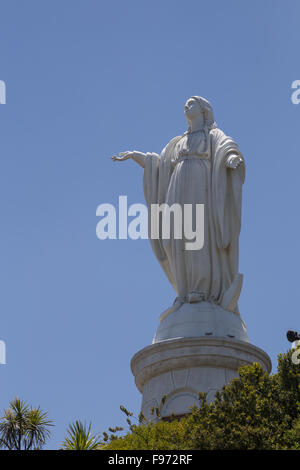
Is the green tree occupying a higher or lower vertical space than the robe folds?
lower

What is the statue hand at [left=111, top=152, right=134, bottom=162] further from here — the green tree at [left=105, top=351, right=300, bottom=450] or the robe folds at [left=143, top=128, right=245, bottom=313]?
the green tree at [left=105, top=351, right=300, bottom=450]

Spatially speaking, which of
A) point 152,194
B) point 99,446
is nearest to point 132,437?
point 99,446

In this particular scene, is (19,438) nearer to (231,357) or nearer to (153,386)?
(153,386)

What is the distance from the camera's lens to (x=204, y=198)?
2153 cm

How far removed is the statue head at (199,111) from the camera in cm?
2256

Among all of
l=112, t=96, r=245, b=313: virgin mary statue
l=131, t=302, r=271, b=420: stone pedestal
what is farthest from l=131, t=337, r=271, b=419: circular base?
l=112, t=96, r=245, b=313: virgin mary statue

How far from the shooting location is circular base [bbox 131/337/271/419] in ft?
63.1

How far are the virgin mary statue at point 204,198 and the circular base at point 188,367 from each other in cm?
139

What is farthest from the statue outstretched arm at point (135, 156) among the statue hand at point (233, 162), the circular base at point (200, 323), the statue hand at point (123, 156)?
the circular base at point (200, 323)

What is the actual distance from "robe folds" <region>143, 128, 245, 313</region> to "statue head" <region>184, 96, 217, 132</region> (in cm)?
33

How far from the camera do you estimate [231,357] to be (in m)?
19.5

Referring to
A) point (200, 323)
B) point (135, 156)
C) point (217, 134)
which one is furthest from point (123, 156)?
point (200, 323)

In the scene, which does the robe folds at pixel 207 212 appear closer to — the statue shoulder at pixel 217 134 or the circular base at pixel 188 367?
the statue shoulder at pixel 217 134
